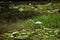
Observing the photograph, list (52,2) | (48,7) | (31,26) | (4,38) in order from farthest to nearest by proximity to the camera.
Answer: (52,2), (48,7), (31,26), (4,38)

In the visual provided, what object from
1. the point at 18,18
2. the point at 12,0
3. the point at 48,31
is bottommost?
the point at 48,31

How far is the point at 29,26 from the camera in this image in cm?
757

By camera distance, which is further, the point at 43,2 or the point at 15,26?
the point at 43,2

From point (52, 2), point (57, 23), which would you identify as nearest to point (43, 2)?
point (52, 2)

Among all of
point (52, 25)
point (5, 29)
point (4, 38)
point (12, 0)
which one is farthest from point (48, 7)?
point (4, 38)

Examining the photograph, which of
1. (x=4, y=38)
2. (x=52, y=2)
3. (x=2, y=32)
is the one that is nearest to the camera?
(x=4, y=38)

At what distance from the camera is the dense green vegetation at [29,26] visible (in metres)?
6.62

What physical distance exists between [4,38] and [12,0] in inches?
240

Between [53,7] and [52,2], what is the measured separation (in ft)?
3.82

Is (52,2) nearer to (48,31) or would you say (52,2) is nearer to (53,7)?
(53,7)

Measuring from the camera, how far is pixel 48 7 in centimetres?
1090

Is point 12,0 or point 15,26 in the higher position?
point 12,0

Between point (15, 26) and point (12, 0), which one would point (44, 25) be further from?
point (12, 0)

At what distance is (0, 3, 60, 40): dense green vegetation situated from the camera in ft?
21.7
